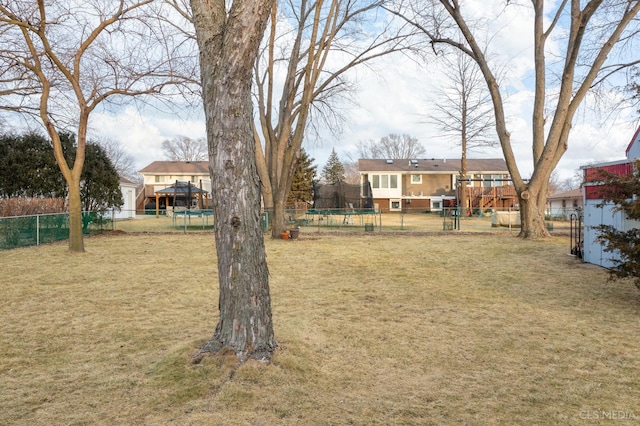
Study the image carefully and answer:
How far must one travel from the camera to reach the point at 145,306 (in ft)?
20.5

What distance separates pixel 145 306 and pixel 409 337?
3832 mm

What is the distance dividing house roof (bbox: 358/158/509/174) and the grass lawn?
1499 inches

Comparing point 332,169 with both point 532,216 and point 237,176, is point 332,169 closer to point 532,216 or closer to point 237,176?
point 532,216

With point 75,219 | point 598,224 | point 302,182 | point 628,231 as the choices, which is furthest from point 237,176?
point 302,182

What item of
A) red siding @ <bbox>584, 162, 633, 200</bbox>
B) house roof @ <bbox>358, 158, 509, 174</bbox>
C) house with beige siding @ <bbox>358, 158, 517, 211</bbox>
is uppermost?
house roof @ <bbox>358, 158, 509, 174</bbox>

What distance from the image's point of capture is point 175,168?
50.8 meters

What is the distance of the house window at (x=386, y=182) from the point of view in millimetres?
45906

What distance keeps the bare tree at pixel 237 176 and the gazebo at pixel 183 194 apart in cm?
2628

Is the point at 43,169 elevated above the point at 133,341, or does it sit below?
above

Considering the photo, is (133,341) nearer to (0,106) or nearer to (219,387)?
(219,387)

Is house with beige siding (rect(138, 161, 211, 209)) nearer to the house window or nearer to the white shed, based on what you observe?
the white shed

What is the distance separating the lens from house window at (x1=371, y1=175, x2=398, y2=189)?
1807 inches

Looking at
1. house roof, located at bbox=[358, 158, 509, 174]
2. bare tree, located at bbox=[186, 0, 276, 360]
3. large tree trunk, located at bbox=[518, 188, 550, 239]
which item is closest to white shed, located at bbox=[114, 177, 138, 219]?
house roof, located at bbox=[358, 158, 509, 174]

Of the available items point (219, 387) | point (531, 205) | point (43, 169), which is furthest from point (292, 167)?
point (219, 387)
